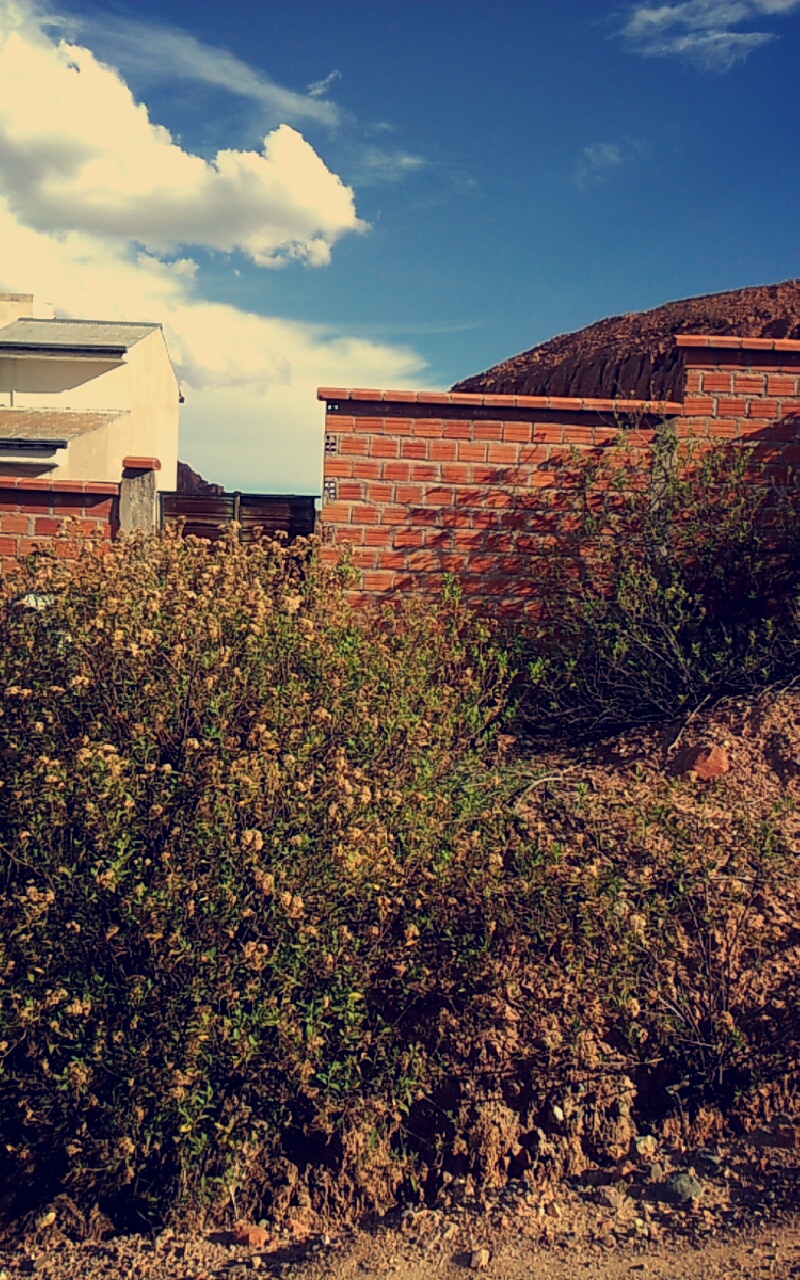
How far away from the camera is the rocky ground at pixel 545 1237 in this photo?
8.48 ft

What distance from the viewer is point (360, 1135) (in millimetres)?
3029

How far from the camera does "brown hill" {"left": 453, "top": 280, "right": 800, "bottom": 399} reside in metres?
7.27

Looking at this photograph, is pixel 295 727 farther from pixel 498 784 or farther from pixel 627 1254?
Result: pixel 627 1254

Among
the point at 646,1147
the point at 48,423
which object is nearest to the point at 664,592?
the point at 646,1147

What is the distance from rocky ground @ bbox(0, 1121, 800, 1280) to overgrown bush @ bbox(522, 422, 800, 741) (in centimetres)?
214

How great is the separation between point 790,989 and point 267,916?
1747 mm

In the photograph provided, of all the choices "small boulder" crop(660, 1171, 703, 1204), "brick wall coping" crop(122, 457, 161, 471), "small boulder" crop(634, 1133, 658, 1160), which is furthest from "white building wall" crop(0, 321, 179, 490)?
"small boulder" crop(660, 1171, 703, 1204)

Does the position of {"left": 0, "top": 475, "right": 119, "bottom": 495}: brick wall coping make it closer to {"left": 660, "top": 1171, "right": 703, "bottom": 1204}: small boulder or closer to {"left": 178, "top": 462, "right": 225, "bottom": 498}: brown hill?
{"left": 660, "top": 1171, "right": 703, "bottom": 1204}: small boulder

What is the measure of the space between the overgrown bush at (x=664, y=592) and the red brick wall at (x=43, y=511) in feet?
8.25

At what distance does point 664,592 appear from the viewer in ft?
15.6

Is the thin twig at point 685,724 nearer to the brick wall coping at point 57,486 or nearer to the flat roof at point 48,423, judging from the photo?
the brick wall coping at point 57,486

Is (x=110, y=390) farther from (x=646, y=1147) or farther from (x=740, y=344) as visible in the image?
(x=646, y=1147)

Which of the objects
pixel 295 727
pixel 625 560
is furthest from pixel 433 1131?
pixel 625 560

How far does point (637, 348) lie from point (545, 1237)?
9.92m
